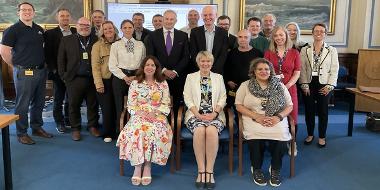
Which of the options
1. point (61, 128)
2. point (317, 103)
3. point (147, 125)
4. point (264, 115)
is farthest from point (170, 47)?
point (61, 128)

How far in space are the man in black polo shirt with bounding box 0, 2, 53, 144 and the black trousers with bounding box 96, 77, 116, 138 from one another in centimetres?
71

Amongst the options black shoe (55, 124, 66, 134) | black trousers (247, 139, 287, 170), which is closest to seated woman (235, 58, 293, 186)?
black trousers (247, 139, 287, 170)

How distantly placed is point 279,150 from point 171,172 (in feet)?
3.14

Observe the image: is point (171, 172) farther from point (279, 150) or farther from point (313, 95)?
point (313, 95)

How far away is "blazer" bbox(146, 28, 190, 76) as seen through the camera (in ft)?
12.8

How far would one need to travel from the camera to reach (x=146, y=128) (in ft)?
10.6

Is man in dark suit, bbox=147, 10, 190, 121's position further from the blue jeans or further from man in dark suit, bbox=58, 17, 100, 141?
the blue jeans

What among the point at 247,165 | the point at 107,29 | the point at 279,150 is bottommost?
the point at 247,165

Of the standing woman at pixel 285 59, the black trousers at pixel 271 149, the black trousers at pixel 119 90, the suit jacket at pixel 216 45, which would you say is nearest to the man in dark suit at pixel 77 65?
the black trousers at pixel 119 90

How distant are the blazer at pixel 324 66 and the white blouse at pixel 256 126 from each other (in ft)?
2.86

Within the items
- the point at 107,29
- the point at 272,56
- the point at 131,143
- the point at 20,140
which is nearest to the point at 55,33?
the point at 107,29

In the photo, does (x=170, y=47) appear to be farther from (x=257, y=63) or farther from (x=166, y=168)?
(x=166, y=168)

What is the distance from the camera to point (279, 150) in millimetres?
3232

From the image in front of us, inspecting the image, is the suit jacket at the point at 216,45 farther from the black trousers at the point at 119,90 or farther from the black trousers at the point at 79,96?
the black trousers at the point at 79,96
